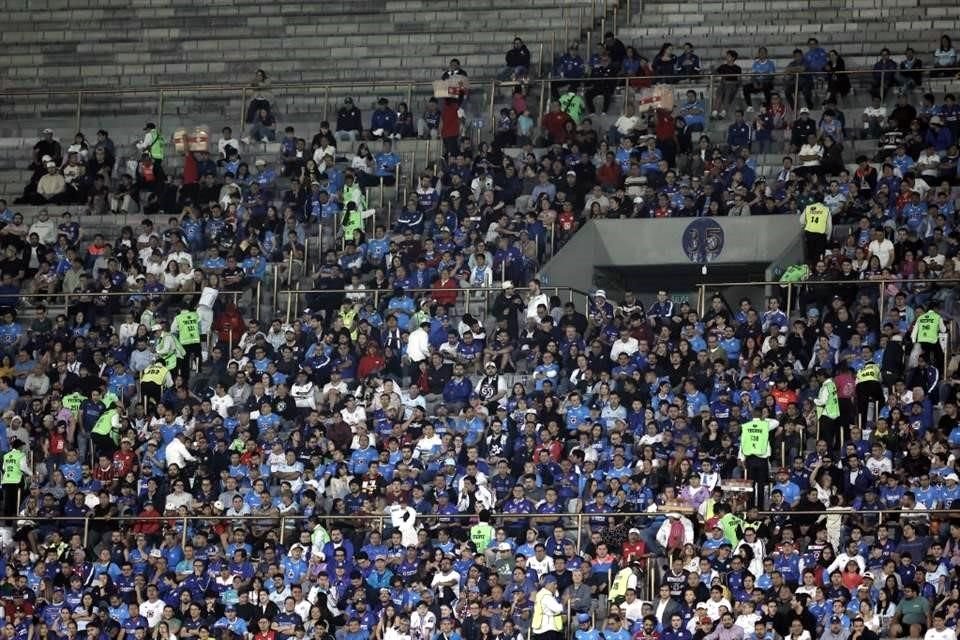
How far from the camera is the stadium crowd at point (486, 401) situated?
27500 mm

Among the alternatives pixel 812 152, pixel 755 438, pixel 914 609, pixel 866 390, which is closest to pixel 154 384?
pixel 755 438

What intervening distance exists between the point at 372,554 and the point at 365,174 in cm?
955

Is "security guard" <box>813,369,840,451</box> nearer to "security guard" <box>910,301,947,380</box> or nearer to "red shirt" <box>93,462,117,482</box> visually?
"security guard" <box>910,301,947,380</box>

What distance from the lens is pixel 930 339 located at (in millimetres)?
30047

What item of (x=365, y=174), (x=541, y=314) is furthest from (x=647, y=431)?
(x=365, y=174)

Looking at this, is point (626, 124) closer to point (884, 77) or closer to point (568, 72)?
point (568, 72)

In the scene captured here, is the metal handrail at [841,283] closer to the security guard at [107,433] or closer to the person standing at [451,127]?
the person standing at [451,127]

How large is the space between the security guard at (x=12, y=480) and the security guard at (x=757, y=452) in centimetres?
996

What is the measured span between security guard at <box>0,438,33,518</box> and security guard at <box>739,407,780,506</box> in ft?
32.7

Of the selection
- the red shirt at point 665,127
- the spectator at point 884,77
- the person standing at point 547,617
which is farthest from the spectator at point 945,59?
the person standing at point 547,617

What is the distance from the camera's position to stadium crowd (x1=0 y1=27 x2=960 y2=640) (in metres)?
27.5

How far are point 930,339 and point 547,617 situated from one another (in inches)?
263

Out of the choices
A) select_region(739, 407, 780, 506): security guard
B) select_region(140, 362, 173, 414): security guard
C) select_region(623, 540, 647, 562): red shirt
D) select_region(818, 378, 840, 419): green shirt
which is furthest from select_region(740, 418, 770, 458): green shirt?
select_region(140, 362, 173, 414): security guard

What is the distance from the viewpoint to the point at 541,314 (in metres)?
32.2
